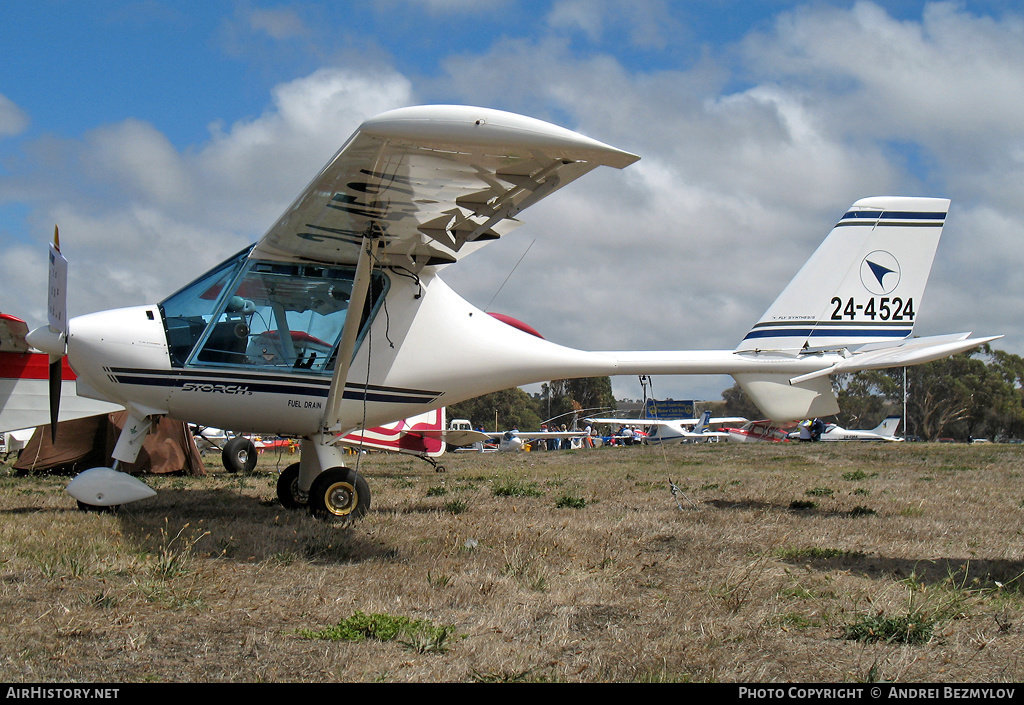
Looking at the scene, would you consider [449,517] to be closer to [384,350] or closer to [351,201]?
[384,350]

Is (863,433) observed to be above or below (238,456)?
below

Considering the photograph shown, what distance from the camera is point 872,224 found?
8992 mm

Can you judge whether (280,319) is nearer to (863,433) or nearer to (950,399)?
(863,433)

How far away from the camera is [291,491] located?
332 inches

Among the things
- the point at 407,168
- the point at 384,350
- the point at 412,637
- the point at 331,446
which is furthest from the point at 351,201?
the point at 412,637

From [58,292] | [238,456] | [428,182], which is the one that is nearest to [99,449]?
[238,456]

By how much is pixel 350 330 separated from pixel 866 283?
6.12 m

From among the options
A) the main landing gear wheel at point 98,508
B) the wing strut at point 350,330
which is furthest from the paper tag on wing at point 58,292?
the wing strut at point 350,330

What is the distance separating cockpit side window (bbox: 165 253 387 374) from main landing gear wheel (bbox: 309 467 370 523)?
42.7 inches

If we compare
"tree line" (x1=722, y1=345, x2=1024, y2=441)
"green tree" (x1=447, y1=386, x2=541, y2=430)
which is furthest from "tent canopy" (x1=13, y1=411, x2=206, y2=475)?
"tree line" (x1=722, y1=345, x2=1024, y2=441)

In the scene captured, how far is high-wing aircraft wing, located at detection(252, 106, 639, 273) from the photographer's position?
457cm

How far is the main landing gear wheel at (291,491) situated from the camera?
8.38m

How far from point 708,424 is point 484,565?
172 ft

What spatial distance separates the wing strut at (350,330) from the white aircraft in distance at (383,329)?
2cm
